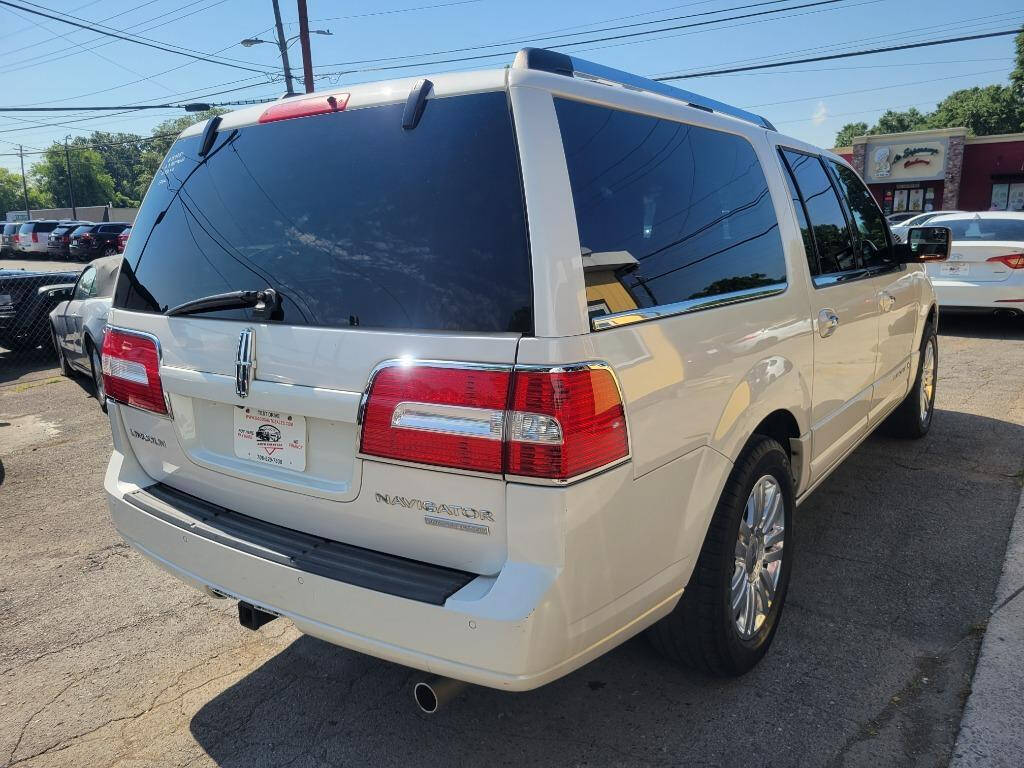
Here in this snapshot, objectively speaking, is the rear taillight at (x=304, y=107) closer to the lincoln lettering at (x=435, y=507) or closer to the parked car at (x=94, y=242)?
the lincoln lettering at (x=435, y=507)

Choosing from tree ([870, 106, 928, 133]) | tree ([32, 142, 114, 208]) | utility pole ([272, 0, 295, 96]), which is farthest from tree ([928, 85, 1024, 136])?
tree ([32, 142, 114, 208])

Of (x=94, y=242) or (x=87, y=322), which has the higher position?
(x=94, y=242)

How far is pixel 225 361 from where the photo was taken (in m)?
2.41

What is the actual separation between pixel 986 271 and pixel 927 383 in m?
5.20

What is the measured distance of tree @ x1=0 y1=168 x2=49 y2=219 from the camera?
125 metres

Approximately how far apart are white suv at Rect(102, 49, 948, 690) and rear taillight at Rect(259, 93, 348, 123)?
12mm

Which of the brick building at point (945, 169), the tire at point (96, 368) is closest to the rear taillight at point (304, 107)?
the tire at point (96, 368)

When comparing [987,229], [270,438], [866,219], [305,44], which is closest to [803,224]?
[866,219]

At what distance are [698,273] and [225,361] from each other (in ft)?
5.03

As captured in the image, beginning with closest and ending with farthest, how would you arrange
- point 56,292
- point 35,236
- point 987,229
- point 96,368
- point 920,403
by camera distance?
point 920,403 → point 96,368 → point 56,292 → point 987,229 → point 35,236

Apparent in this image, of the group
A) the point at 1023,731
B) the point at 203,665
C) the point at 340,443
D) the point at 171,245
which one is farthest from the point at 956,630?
the point at 171,245

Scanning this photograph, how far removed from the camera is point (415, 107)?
2162 mm

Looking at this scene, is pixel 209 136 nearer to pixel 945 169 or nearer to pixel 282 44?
pixel 282 44

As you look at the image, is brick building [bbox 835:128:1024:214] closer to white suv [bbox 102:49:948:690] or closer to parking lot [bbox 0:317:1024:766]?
parking lot [bbox 0:317:1024:766]
